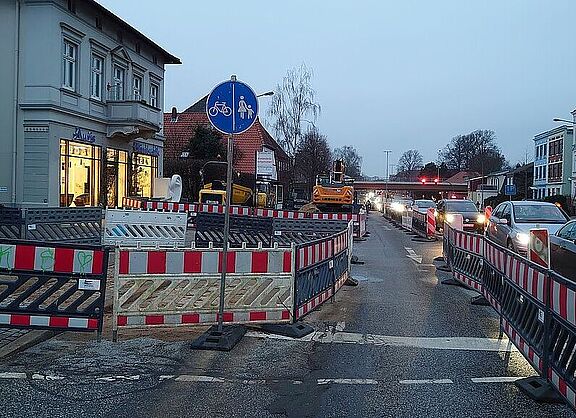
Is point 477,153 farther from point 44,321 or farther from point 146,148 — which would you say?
point 44,321

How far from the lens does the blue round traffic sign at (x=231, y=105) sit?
836cm

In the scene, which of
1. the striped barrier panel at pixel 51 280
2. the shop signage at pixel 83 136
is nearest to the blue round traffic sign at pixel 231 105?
the striped barrier panel at pixel 51 280

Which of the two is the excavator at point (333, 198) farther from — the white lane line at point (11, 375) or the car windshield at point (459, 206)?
the white lane line at point (11, 375)

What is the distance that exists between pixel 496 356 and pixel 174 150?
175 feet

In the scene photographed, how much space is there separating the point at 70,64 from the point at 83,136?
3.16m

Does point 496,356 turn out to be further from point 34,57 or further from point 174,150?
point 174,150

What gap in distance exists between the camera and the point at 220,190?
121ft

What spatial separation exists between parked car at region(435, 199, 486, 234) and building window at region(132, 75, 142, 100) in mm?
17590

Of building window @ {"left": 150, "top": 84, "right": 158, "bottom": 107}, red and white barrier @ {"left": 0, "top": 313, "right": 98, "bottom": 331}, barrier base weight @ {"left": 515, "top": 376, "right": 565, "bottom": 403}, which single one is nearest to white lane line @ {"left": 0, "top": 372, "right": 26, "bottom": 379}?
red and white barrier @ {"left": 0, "top": 313, "right": 98, "bottom": 331}

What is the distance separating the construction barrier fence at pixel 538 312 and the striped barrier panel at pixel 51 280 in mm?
4800

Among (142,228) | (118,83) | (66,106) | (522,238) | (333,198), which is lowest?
(142,228)

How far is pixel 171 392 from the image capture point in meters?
6.03

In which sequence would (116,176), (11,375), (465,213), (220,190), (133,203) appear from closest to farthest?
(11,375), (465,213), (133,203), (116,176), (220,190)

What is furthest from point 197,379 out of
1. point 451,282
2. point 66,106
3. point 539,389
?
point 66,106
